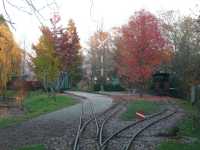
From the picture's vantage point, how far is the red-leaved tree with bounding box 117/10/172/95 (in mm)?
52719

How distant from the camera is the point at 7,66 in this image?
5144 cm

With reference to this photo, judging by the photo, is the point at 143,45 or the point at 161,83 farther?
the point at 161,83

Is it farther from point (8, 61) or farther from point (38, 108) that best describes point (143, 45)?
point (38, 108)

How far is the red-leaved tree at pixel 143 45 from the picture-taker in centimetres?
5272

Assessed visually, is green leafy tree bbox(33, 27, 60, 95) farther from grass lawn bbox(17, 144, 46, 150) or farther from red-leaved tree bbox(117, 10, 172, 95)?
grass lawn bbox(17, 144, 46, 150)

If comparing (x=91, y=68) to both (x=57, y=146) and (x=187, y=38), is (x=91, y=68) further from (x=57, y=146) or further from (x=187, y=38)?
(x=57, y=146)

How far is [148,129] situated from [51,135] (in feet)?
15.2

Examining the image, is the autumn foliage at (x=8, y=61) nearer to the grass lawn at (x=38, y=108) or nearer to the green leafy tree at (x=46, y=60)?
the green leafy tree at (x=46, y=60)

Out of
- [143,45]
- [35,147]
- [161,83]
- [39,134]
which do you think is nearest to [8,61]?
[143,45]

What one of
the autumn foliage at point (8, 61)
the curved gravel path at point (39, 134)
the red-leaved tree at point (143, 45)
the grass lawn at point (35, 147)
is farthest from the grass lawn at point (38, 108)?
the red-leaved tree at point (143, 45)

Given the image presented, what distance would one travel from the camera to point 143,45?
174ft

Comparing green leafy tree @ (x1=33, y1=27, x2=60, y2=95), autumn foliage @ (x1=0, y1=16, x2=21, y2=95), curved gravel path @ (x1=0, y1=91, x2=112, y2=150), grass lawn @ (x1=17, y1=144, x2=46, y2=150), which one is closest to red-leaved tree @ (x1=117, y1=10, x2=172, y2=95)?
green leafy tree @ (x1=33, y1=27, x2=60, y2=95)

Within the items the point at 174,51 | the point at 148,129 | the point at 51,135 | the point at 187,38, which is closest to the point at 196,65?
the point at 148,129

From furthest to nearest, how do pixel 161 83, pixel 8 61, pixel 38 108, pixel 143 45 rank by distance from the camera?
1. pixel 161 83
2. pixel 143 45
3. pixel 8 61
4. pixel 38 108
